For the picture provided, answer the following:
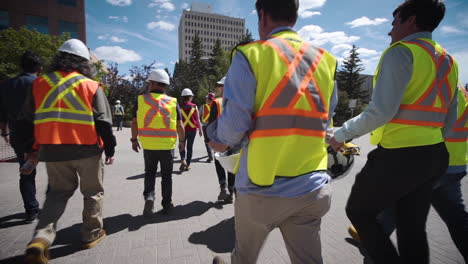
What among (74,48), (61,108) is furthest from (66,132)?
(74,48)

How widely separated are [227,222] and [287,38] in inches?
117

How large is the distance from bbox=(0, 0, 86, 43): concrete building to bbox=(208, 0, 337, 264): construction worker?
37641 millimetres

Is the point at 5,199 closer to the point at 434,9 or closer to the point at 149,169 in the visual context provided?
the point at 149,169

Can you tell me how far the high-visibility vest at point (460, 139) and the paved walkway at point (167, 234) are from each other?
1.24m

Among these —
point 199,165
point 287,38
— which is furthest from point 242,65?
point 199,165

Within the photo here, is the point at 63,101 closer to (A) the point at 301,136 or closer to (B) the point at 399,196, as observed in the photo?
(A) the point at 301,136

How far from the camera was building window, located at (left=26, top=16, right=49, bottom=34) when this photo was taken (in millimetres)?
29072

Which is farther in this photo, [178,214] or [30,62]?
[178,214]

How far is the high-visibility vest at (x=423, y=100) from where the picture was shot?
1.68 meters

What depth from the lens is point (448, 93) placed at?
1.77 meters

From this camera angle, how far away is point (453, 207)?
7.09 feet

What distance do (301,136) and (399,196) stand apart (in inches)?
41.6

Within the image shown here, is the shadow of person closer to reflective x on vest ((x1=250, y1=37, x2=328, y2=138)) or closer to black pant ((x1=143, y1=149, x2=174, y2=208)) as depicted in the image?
black pant ((x1=143, y1=149, x2=174, y2=208))

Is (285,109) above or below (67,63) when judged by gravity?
below
